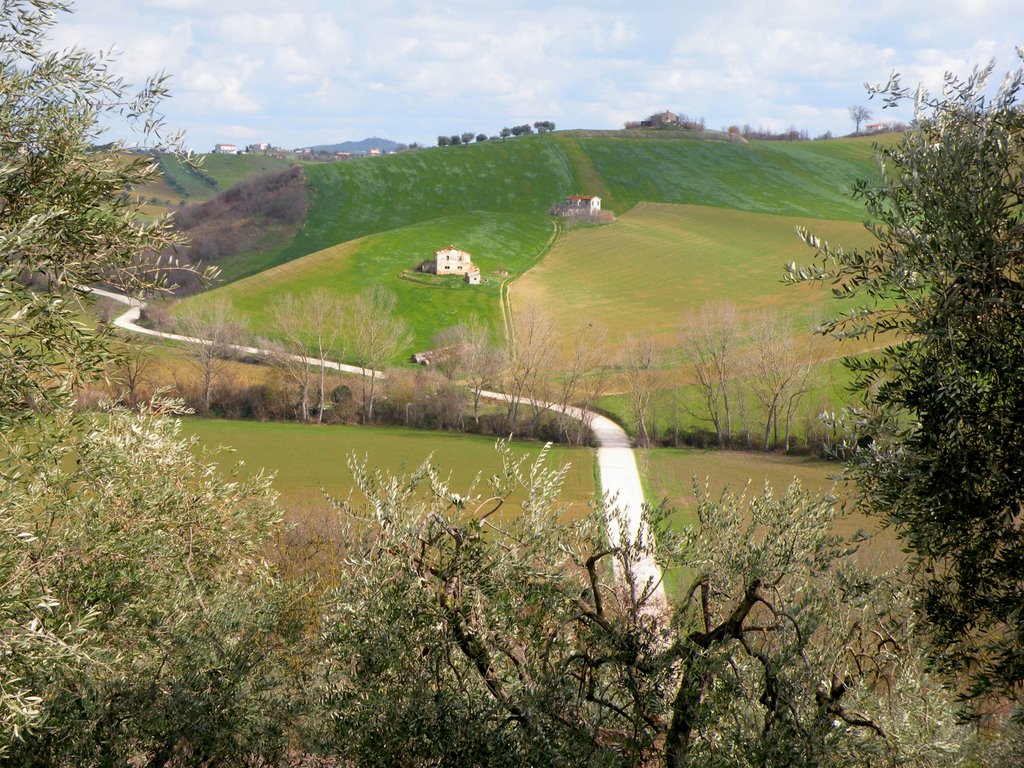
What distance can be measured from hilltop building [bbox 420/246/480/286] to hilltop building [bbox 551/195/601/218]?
29.6 metres

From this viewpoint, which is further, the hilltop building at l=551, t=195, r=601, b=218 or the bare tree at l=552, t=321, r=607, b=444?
the hilltop building at l=551, t=195, r=601, b=218

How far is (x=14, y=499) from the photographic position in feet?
32.5

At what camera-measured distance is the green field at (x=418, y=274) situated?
90375mm

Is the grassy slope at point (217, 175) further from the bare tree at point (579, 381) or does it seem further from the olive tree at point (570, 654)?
the olive tree at point (570, 654)

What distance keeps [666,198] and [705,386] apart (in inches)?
2656

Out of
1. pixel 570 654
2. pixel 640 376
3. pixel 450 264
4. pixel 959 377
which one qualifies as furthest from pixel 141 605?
pixel 450 264

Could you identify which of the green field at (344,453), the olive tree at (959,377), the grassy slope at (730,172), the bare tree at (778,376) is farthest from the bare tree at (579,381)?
the olive tree at (959,377)

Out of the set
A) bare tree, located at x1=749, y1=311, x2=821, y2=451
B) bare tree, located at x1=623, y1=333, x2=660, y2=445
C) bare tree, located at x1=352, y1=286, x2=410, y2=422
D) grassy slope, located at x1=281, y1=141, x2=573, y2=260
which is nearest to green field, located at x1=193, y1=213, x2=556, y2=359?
bare tree, located at x1=352, y1=286, x2=410, y2=422

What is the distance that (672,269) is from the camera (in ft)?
342

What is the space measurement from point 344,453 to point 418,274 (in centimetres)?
4210

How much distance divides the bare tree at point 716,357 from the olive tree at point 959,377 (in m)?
59.1

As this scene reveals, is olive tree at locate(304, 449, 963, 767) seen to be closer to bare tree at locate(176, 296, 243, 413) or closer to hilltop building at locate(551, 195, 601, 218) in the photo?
bare tree at locate(176, 296, 243, 413)

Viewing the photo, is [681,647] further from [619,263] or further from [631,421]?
[619,263]

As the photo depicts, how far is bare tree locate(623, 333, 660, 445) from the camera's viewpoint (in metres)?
68.5
